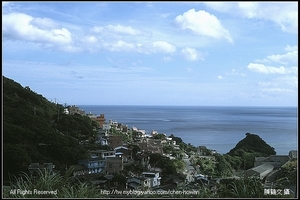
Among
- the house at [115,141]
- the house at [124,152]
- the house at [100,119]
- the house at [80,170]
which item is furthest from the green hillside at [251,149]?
the house at [80,170]

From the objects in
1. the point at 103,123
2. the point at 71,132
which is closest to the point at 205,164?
the point at 103,123

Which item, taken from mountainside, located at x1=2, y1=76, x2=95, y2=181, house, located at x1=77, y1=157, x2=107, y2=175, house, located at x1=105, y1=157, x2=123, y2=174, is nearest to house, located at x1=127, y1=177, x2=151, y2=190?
house, located at x1=105, y1=157, x2=123, y2=174

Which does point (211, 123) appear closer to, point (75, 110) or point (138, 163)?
point (138, 163)

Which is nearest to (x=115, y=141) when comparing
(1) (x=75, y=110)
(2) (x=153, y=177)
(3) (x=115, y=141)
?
(3) (x=115, y=141)

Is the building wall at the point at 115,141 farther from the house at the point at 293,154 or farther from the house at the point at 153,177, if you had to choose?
the house at the point at 293,154

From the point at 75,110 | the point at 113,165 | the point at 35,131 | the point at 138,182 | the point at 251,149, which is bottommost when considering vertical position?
the point at 138,182
